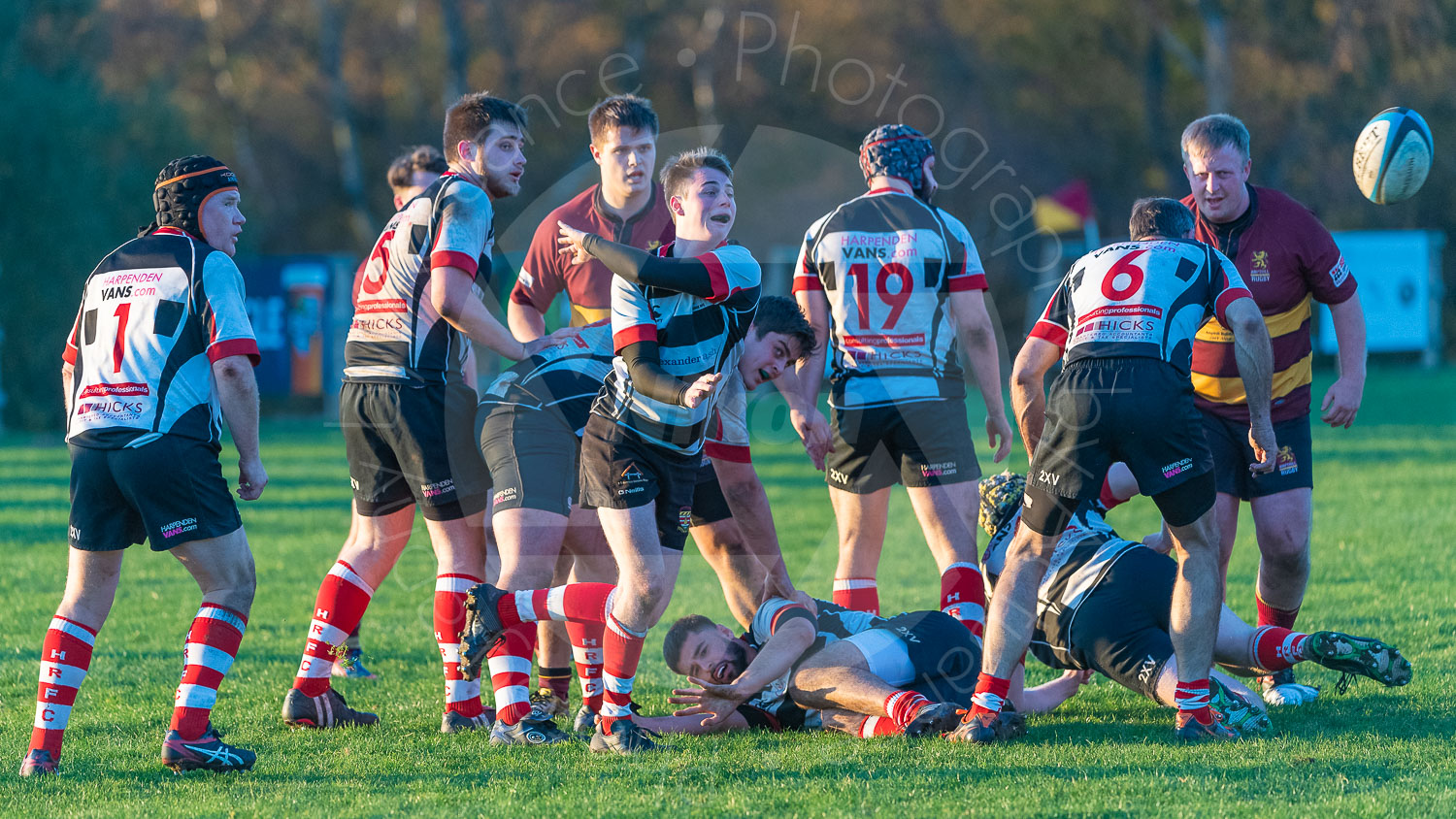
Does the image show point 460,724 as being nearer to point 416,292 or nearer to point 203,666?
point 203,666

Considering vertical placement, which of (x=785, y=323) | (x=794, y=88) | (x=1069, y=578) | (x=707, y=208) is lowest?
(x=1069, y=578)

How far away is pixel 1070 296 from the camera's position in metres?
5.20

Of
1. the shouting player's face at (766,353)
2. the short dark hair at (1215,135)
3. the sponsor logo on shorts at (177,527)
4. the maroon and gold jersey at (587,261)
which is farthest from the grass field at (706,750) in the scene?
the short dark hair at (1215,135)

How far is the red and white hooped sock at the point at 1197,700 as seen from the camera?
499cm

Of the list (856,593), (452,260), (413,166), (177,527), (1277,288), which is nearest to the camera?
(177,527)

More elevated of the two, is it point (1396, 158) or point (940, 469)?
point (1396, 158)

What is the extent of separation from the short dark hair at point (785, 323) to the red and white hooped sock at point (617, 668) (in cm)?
120

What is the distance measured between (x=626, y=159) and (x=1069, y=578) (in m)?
2.43

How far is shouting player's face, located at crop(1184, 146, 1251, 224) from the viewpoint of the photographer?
575 centimetres

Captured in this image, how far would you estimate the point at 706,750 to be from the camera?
16.5 feet

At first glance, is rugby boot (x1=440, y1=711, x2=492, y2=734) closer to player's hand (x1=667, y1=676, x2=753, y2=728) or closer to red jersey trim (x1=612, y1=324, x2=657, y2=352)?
player's hand (x1=667, y1=676, x2=753, y2=728)

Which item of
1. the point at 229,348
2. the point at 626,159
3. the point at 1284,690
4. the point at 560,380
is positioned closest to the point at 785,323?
the point at 560,380

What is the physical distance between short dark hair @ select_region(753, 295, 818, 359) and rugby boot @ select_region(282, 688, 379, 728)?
2255mm

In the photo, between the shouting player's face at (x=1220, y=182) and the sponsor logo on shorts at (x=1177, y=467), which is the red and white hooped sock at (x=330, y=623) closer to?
the sponsor logo on shorts at (x=1177, y=467)
